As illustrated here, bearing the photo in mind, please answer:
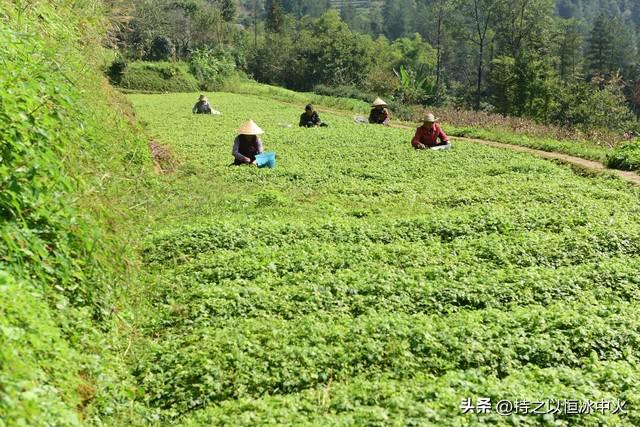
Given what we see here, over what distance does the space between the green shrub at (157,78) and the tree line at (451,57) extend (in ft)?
7.26

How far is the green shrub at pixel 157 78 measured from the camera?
45031 mm

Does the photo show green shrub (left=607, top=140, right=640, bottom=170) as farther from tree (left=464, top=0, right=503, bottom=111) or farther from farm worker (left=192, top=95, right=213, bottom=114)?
tree (left=464, top=0, right=503, bottom=111)

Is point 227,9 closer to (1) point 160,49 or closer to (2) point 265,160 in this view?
(1) point 160,49

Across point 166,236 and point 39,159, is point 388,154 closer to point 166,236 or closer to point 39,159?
point 166,236

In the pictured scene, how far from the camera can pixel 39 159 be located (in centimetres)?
539

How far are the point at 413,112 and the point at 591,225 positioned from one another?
76.3 feet

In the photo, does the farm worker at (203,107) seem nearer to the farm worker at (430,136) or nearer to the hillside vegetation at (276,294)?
the farm worker at (430,136)

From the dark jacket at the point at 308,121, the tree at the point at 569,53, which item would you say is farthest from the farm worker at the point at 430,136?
the tree at the point at 569,53

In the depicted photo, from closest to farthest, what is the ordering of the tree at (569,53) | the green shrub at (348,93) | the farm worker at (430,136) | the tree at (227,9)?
the farm worker at (430,136) → the green shrub at (348,93) → the tree at (569,53) → the tree at (227,9)

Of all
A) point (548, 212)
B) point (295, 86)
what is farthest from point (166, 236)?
point (295, 86)

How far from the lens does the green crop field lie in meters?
5.02

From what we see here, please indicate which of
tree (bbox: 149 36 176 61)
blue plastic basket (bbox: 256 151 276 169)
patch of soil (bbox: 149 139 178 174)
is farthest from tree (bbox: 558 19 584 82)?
patch of soil (bbox: 149 139 178 174)

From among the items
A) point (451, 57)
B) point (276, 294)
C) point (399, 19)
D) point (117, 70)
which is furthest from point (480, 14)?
point (399, 19)

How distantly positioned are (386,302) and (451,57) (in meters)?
105
